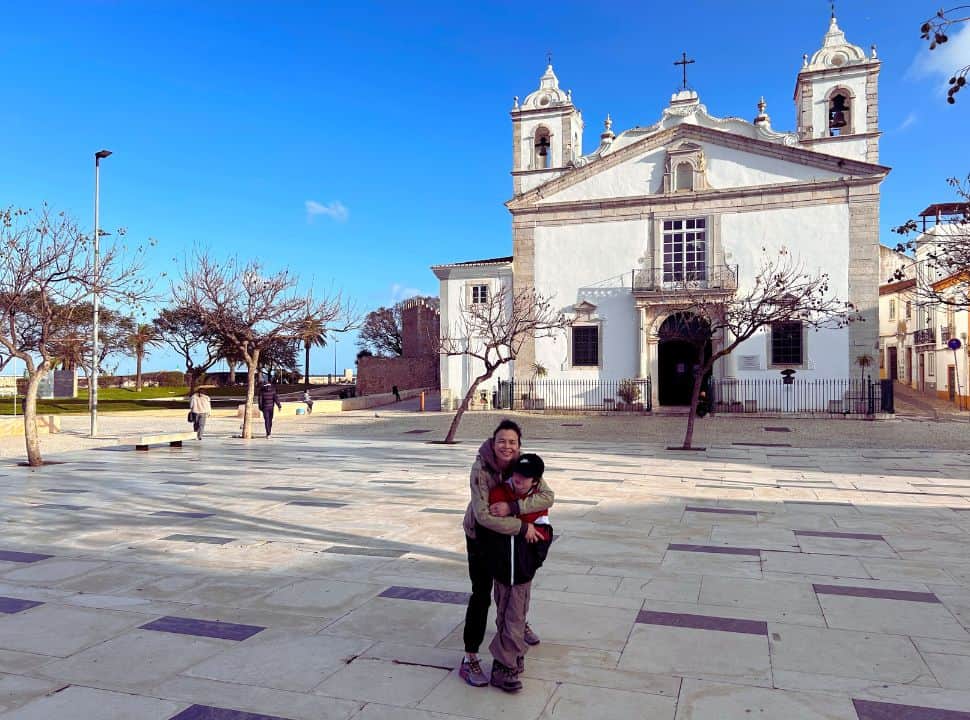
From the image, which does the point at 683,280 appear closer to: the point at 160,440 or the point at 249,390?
the point at 249,390

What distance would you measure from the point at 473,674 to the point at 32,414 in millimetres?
11977

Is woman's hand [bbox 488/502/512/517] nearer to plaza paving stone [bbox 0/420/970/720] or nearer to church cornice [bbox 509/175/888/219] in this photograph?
plaza paving stone [bbox 0/420/970/720]

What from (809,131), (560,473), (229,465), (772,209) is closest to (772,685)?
(560,473)

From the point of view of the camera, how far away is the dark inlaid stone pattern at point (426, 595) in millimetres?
5004

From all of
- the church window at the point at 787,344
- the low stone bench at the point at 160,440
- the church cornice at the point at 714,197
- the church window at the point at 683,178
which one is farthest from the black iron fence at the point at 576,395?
the low stone bench at the point at 160,440

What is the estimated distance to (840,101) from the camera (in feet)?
92.9

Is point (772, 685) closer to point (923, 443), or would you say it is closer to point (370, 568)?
point (370, 568)

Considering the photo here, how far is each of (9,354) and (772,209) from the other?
24.4m

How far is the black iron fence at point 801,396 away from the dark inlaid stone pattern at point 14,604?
2429 cm

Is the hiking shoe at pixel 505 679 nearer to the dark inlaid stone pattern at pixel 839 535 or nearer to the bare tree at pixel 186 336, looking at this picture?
the dark inlaid stone pattern at pixel 839 535

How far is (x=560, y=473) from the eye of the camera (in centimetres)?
1184

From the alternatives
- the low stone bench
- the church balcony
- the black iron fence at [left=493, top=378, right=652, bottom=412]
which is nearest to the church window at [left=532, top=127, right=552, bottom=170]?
the church balcony

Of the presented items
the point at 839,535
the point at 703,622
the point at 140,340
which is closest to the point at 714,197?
the point at 839,535

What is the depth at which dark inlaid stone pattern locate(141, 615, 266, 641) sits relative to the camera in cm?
430
